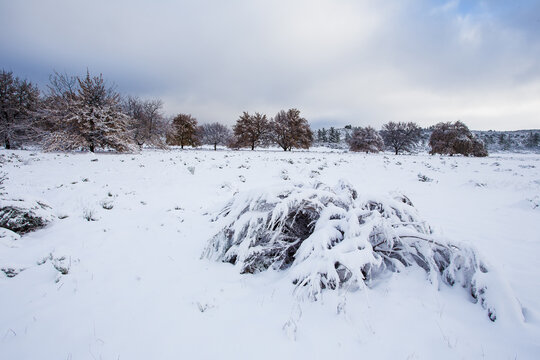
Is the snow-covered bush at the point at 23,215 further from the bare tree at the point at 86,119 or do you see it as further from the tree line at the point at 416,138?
the tree line at the point at 416,138

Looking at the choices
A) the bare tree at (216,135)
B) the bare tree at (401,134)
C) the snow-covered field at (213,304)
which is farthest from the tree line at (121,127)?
the snow-covered field at (213,304)

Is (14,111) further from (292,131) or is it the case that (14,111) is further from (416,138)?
(416,138)

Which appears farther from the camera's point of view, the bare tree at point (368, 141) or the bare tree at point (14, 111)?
the bare tree at point (368, 141)

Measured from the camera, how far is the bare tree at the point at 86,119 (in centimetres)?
1533

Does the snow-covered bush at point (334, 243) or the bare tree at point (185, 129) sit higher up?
the bare tree at point (185, 129)

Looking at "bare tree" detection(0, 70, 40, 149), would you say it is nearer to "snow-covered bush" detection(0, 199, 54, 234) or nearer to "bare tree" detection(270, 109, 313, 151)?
"snow-covered bush" detection(0, 199, 54, 234)

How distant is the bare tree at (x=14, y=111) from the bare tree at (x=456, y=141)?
44964 mm

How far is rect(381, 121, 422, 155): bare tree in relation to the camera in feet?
126

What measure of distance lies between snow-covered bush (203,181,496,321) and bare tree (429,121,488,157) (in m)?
32.7

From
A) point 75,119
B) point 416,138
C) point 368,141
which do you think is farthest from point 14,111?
point 416,138

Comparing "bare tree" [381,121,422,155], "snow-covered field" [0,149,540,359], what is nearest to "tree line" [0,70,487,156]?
"bare tree" [381,121,422,155]

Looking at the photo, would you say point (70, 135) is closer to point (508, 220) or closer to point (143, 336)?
point (143, 336)

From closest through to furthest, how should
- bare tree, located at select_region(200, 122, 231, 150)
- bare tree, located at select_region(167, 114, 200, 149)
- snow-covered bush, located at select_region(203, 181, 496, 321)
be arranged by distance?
1. snow-covered bush, located at select_region(203, 181, 496, 321)
2. bare tree, located at select_region(167, 114, 200, 149)
3. bare tree, located at select_region(200, 122, 231, 150)

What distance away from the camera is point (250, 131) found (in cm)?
3462
